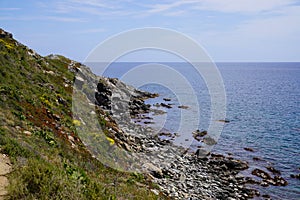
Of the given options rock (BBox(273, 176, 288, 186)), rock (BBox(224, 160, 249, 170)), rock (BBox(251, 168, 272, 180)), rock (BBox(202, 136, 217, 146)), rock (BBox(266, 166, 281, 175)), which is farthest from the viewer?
rock (BBox(202, 136, 217, 146))

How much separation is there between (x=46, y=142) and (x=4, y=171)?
6251 mm

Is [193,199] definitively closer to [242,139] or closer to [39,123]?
[39,123]

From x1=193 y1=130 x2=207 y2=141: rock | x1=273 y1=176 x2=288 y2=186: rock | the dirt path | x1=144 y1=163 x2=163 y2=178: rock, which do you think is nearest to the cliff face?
the dirt path

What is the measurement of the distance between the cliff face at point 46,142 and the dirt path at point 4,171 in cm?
17

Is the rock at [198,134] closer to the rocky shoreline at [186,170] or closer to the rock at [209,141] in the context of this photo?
the rock at [209,141]

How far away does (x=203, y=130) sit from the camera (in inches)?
1799

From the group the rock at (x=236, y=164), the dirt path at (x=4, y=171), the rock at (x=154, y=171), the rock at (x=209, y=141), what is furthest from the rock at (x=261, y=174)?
the dirt path at (x=4, y=171)

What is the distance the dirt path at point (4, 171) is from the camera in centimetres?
650

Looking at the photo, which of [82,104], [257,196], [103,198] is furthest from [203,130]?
[103,198]

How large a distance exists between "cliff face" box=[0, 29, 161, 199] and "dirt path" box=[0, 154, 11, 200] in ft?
0.57

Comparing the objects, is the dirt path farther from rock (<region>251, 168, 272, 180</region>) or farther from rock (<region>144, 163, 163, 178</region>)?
rock (<region>251, 168, 272, 180</region>)

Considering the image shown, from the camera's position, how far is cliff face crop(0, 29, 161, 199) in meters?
6.90

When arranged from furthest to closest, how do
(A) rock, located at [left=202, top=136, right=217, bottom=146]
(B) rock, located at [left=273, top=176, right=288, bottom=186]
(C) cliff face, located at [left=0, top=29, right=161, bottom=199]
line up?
(A) rock, located at [left=202, top=136, right=217, bottom=146] < (B) rock, located at [left=273, top=176, right=288, bottom=186] < (C) cliff face, located at [left=0, top=29, right=161, bottom=199]

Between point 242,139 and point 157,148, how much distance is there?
1555 cm
